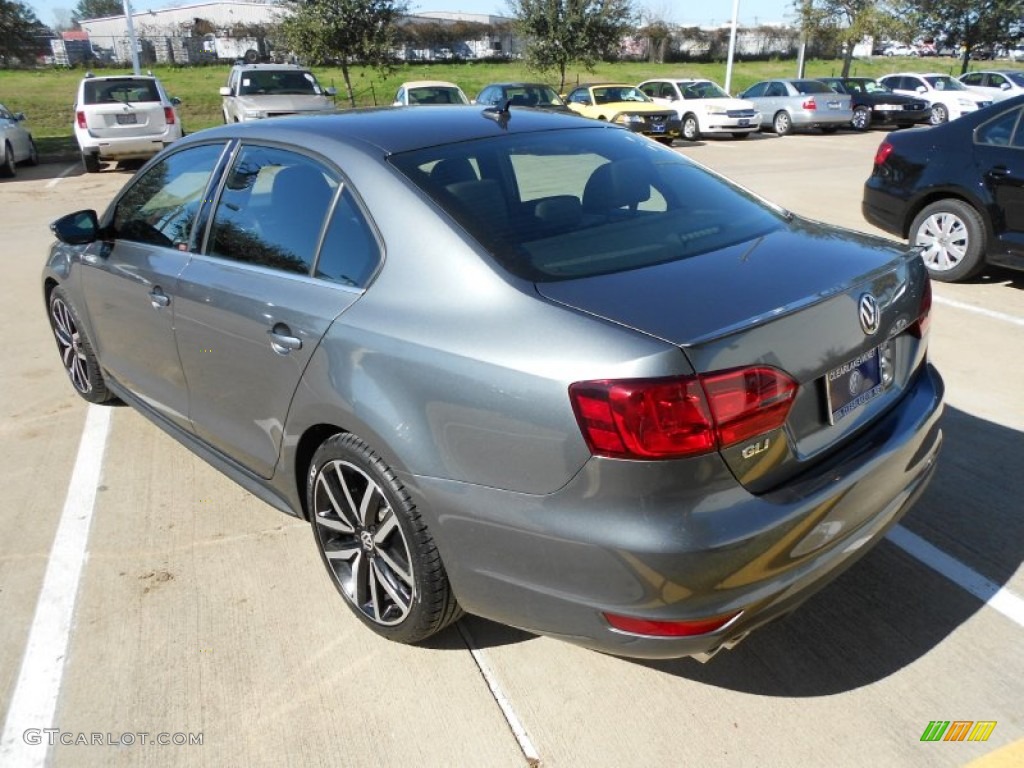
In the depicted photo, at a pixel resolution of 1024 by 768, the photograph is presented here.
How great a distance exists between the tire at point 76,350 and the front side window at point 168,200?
85cm

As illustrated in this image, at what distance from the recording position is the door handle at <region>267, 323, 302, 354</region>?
274 cm

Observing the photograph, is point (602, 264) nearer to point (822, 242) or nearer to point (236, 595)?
point (822, 242)

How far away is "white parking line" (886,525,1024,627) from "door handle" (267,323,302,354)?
241 centimetres

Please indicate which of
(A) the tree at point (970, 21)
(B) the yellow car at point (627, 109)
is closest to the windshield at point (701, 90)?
(B) the yellow car at point (627, 109)

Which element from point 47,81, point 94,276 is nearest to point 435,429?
point 94,276

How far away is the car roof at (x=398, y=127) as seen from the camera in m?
2.88

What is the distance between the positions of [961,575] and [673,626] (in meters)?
1.56

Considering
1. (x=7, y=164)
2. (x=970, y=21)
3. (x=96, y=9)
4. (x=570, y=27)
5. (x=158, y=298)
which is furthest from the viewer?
(x=96, y=9)

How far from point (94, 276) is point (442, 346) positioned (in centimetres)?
270

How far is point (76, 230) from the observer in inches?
160

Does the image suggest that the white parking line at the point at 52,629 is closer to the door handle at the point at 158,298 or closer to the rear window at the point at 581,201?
the door handle at the point at 158,298

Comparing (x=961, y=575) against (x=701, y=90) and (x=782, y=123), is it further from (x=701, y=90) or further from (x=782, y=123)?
(x=782, y=123)

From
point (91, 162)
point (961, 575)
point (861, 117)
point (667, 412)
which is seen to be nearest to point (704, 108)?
point (861, 117)

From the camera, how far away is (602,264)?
7.96 feet
